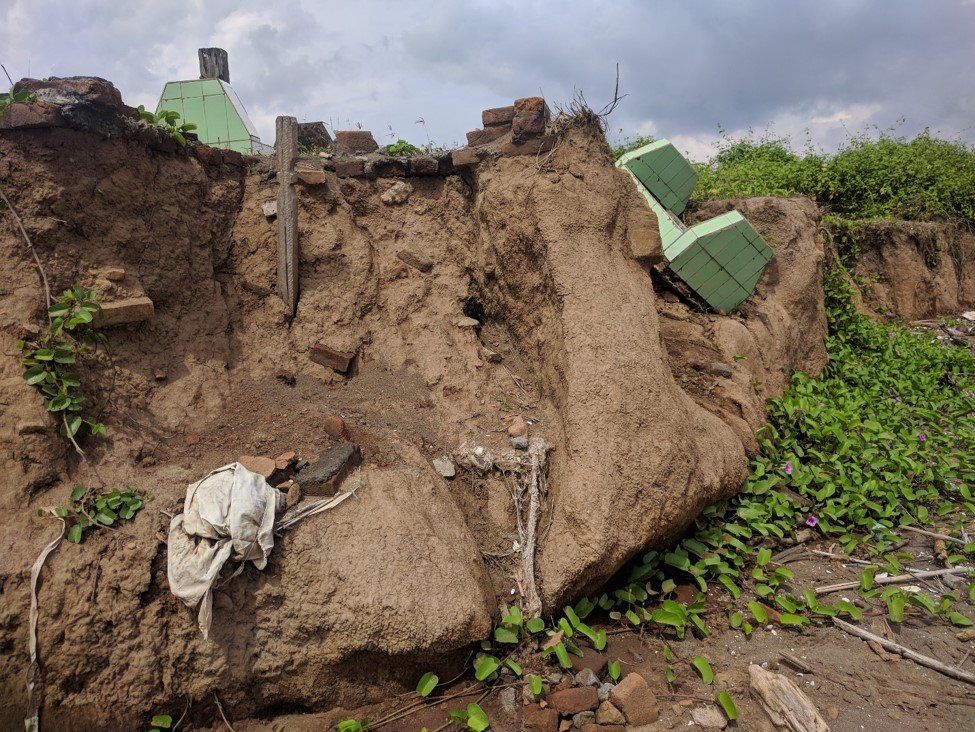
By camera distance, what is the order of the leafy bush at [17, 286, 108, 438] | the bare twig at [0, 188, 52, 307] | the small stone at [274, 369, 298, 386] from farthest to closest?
the small stone at [274, 369, 298, 386], the bare twig at [0, 188, 52, 307], the leafy bush at [17, 286, 108, 438]

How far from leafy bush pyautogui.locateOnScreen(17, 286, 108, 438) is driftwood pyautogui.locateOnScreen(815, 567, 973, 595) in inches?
158

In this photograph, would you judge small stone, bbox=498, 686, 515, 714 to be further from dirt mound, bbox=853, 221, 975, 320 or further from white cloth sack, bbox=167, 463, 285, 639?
dirt mound, bbox=853, 221, 975, 320

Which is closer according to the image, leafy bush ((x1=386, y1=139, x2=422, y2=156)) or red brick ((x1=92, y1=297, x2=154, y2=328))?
red brick ((x1=92, y1=297, x2=154, y2=328))

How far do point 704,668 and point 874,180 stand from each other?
26.8ft

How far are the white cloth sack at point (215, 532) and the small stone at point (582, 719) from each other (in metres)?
1.63

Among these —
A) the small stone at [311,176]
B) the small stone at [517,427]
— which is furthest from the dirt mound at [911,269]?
the small stone at [311,176]

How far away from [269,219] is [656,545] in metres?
3.40

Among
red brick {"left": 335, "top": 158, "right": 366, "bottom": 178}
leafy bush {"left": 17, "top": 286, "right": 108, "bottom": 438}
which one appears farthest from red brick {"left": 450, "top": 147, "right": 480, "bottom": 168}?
leafy bush {"left": 17, "top": 286, "right": 108, "bottom": 438}

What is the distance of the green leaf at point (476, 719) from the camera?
104 inches

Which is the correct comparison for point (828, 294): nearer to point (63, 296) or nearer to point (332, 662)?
point (332, 662)

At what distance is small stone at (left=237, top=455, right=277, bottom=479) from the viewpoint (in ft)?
9.98

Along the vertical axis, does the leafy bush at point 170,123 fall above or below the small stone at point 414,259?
above

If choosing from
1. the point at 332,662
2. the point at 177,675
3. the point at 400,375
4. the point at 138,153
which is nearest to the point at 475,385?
the point at 400,375

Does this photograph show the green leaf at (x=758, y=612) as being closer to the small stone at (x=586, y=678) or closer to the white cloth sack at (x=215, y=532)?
the small stone at (x=586, y=678)
